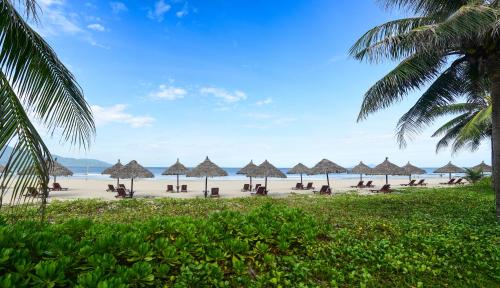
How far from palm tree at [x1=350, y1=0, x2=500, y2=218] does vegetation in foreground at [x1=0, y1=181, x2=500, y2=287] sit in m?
3.57

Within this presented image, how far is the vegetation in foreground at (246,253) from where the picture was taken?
90.9 inches

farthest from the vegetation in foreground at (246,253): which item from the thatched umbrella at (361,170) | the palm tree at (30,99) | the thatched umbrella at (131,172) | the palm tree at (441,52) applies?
the thatched umbrella at (361,170)

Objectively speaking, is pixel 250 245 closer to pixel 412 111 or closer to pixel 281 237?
pixel 281 237

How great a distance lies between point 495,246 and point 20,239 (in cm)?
628

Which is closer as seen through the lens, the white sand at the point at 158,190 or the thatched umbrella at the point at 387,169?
the white sand at the point at 158,190

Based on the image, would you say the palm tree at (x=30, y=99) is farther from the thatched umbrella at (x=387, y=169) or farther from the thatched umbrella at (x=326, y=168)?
the thatched umbrella at (x=387, y=169)

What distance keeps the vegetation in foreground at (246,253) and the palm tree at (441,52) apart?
357cm

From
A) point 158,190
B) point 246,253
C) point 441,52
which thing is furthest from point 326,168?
point 246,253

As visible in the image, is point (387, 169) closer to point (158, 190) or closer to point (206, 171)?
point (206, 171)

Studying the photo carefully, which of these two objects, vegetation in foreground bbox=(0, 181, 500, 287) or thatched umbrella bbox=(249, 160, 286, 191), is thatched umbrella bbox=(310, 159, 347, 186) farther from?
vegetation in foreground bbox=(0, 181, 500, 287)

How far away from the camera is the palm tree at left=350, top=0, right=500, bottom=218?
574cm

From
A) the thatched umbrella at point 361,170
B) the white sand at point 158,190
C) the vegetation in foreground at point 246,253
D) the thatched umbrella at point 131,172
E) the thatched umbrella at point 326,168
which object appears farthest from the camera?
the thatched umbrella at point 361,170

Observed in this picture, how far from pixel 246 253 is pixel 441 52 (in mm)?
6924

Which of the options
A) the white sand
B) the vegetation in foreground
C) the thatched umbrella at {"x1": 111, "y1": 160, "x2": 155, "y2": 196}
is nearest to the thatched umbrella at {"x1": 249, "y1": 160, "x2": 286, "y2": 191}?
the white sand
